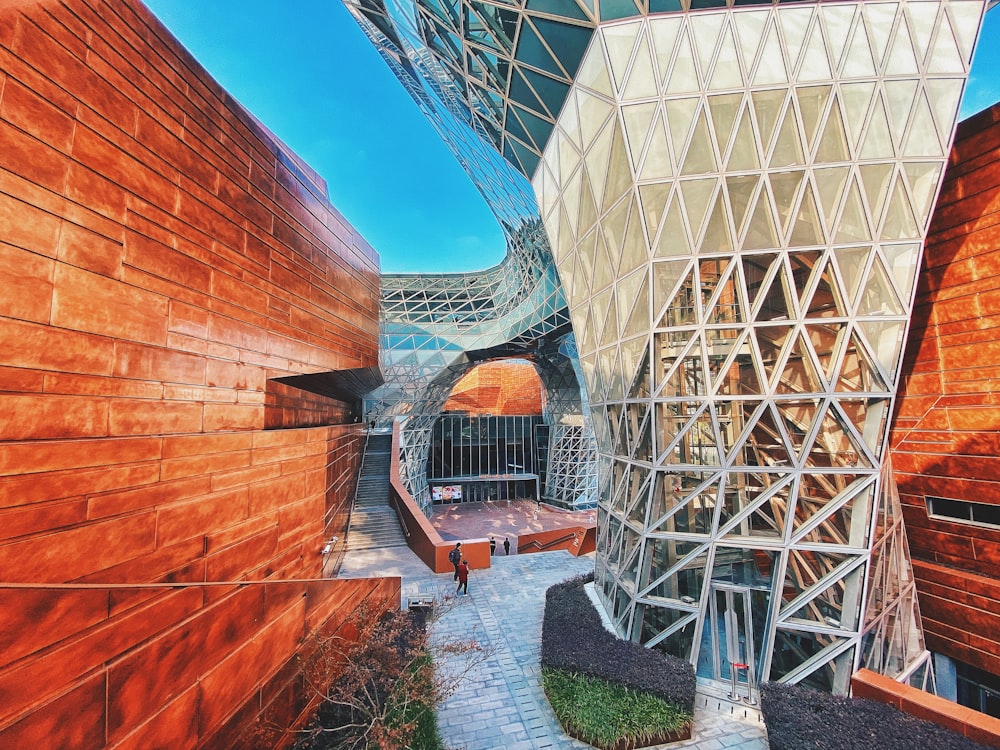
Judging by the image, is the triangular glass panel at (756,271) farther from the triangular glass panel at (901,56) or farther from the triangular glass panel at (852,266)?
the triangular glass panel at (901,56)

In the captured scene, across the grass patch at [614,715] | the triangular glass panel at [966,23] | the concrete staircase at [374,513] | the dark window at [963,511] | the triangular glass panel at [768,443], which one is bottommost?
the grass patch at [614,715]

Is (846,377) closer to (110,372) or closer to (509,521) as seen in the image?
(110,372)

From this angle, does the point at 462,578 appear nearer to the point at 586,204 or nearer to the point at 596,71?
the point at 586,204

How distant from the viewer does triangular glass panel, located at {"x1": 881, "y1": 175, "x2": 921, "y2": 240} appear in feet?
33.4

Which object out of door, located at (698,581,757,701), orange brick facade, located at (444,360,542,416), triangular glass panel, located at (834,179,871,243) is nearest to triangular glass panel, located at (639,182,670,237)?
triangular glass panel, located at (834,179,871,243)

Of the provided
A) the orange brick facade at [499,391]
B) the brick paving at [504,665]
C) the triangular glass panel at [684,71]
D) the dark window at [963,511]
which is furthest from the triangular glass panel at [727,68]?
the orange brick facade at [499,391]

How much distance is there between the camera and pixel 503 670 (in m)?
10.3

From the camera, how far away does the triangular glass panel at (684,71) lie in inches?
394

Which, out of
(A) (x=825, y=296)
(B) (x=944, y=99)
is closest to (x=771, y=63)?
(B) (x=944, y=99)

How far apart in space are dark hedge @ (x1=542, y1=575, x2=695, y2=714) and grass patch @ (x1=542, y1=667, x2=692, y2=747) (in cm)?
18

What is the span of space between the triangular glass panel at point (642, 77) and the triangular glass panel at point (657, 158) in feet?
2.49

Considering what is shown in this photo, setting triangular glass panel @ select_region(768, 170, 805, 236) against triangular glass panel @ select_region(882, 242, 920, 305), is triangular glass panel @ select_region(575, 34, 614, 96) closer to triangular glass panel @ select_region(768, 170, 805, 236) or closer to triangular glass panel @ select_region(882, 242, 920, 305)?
triangular glass panel @ select_region(768, 170, 805, 236)

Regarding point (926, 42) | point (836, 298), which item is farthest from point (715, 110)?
point (836, 298)

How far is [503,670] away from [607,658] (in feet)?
7.98
